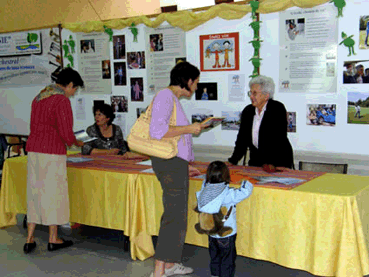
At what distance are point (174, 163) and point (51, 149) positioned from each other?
122 centimetres

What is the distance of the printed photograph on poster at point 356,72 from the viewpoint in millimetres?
3633

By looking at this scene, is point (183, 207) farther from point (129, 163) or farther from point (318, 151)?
point (318, 151)

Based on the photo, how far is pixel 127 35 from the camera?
195 inches

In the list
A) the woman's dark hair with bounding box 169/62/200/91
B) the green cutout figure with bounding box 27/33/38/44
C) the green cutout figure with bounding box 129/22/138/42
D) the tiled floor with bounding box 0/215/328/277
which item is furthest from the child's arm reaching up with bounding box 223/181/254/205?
the green cutout figure with bounding box 27/33/38/44

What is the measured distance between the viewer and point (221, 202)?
8.71 ft

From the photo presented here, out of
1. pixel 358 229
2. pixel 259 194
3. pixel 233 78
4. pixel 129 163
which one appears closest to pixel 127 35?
pixel 233 78

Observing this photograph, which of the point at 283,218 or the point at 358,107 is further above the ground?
the point at 358,107

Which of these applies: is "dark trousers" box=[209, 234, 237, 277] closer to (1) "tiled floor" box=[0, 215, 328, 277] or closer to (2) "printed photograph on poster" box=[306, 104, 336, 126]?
(1) "tiled floor" box=[0, 215, 328, 277]

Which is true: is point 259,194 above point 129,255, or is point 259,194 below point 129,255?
above

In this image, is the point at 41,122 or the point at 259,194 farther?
the point at 41,122

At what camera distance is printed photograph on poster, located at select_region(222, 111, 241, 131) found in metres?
4.36

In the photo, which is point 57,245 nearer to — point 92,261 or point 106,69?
point 92,261

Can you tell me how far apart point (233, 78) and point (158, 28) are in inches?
41.0

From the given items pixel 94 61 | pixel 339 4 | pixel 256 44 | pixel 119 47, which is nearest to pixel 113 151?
pixel 119 47
